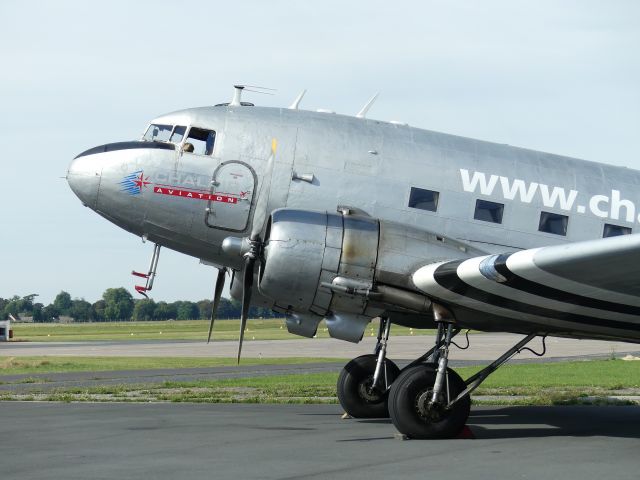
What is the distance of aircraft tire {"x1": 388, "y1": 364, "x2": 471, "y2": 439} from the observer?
13.3 m

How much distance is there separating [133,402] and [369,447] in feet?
28.0

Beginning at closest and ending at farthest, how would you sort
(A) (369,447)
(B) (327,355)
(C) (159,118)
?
(A) (369,447)
(C) (159,118)
(B) (327,355)

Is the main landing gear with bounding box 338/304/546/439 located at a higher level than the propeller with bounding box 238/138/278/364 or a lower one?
lower

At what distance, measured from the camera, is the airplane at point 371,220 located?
529 inches

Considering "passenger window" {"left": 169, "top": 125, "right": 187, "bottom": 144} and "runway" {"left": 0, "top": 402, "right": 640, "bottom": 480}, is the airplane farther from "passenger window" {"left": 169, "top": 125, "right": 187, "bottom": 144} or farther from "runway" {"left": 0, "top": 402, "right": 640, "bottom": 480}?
"runway" {"left": 0, "top": 402, "right": 640, "bottom": 480}

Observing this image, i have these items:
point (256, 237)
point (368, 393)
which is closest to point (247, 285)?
point (256, 237)

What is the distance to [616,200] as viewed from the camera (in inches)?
628

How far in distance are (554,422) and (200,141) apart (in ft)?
25.2

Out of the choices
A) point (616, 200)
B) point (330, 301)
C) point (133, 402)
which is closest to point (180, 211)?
point (330, 301)

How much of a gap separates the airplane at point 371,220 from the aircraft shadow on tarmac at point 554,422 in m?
1.03

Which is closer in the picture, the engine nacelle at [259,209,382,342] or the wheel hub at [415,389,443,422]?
the wheel hub at [415,389,443,422]

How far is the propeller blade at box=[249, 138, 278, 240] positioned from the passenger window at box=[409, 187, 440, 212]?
2.39 m

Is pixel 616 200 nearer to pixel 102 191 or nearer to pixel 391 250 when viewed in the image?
pixel 391 250

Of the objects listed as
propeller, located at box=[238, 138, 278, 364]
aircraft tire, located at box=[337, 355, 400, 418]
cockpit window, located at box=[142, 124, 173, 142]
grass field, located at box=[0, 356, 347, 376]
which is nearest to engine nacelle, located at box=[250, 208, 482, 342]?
propeller, located at box=[238, 138, 278, 364]
